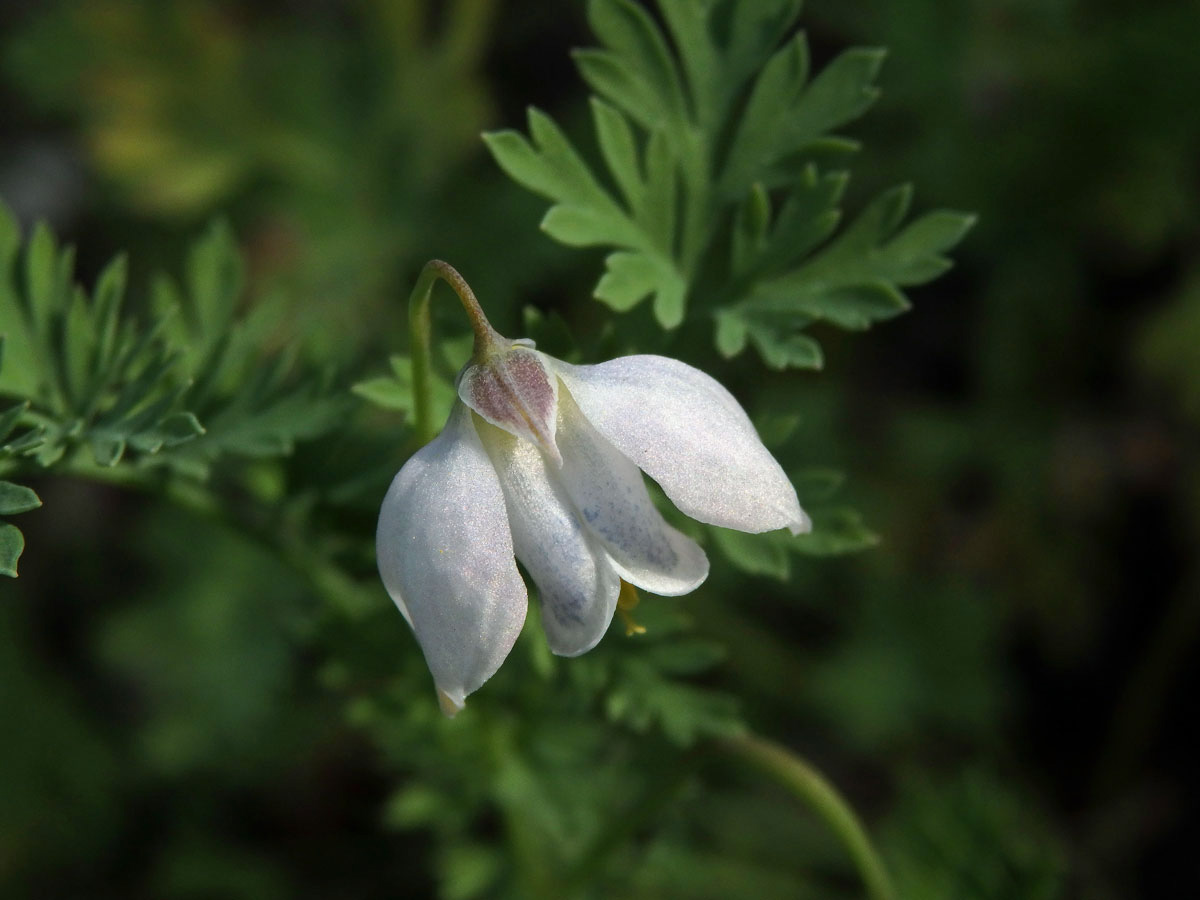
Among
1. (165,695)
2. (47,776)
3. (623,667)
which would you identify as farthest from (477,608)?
(47,776)

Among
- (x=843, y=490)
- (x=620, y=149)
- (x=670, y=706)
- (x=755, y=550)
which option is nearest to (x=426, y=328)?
(x=620, y=149)

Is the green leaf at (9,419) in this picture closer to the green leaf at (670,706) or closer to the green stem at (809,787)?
the green leaf at (670,706)

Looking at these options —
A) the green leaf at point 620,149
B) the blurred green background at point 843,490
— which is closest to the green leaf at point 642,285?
the green leaf at point 620,149

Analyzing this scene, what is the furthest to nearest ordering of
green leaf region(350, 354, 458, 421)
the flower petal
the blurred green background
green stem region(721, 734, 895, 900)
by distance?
the blurred green background → green stem region(721, 734, 895, 900) → green leaf region(350, 354, 458, 421) → the flower petal

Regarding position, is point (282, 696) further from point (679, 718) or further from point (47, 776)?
point (679, 718)

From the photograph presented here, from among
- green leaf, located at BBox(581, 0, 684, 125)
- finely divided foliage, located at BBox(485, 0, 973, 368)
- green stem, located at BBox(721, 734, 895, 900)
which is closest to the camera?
finely divided foliage, located at BBox(485, 0, 973, 368)

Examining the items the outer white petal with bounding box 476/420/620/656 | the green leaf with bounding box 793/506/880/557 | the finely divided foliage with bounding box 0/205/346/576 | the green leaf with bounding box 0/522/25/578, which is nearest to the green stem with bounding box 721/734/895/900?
the green leaf with bounding box 793/506/880/557

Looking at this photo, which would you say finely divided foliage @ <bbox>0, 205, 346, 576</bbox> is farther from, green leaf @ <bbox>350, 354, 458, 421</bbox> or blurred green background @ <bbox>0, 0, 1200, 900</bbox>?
blurred green background @ <bbox>0, 0, 1200, 900</bbox>
